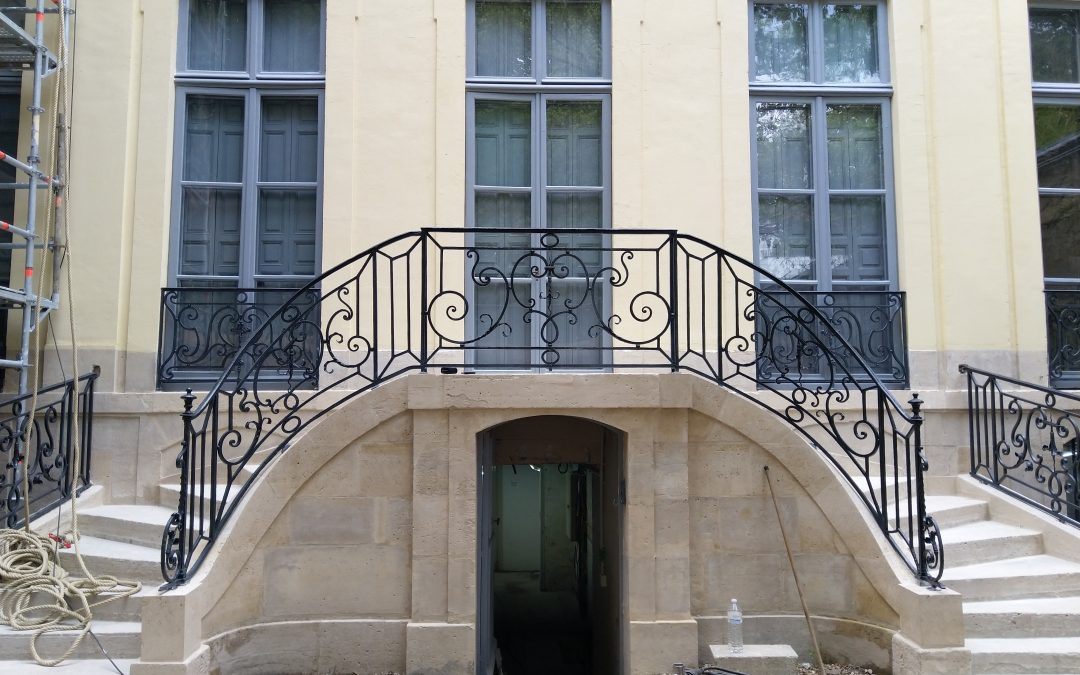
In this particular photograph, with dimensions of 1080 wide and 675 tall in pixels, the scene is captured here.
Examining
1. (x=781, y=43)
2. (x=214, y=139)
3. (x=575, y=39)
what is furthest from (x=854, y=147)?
(x=214, y=139)

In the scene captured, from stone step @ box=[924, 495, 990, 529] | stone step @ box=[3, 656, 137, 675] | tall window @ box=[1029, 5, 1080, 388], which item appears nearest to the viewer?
stone step @ box=[3, 656, 137, 675]

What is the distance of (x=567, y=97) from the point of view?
711 centimetres

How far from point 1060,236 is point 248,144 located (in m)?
7.03

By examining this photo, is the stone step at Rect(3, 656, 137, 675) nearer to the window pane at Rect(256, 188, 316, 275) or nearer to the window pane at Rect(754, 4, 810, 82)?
the window pane at Rect(256, 188, 316, 275)

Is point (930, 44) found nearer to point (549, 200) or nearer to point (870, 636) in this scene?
point (549, 200)

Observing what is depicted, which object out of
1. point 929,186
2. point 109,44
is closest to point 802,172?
point 929,186

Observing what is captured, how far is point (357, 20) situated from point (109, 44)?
6.65 ft

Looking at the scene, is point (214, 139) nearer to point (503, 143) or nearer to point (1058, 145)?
point (503, 143)

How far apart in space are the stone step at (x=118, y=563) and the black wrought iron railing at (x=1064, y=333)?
714cm

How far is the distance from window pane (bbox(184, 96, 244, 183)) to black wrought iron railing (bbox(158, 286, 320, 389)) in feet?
3.37

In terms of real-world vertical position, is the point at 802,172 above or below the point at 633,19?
below

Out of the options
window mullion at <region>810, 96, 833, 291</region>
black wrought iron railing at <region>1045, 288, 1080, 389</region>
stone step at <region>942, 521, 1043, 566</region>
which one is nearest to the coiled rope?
stone step at <region>942, 521, 1043, 566</region>

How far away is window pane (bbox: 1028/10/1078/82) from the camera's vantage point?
740cm

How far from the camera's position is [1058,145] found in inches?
288
